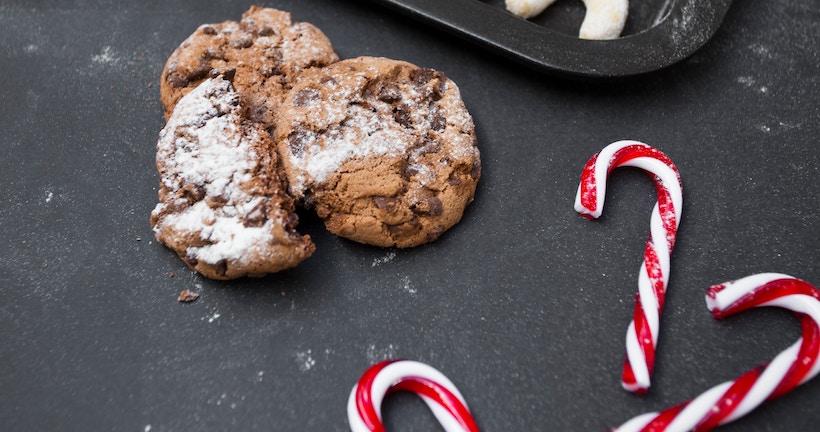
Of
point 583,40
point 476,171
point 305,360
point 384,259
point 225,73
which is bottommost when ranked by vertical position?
point 305,360

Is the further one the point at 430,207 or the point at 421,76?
the point at 421,76

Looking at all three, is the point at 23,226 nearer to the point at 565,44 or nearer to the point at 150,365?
the point at 150,365

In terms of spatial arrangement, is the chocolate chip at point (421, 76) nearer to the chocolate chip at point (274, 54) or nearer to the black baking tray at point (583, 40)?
the black baking tray at point (583, 40)

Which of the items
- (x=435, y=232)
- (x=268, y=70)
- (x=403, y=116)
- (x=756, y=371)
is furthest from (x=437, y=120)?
(x=756, y=371)

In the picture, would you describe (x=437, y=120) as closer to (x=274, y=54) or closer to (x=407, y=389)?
(x=274, y=54)

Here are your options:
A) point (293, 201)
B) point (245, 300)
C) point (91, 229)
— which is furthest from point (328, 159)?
point (91, 229)

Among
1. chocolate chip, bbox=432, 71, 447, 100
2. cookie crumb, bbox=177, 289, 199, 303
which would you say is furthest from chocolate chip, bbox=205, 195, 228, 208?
chocolate chip, bbox=432, 71, 447, 100
